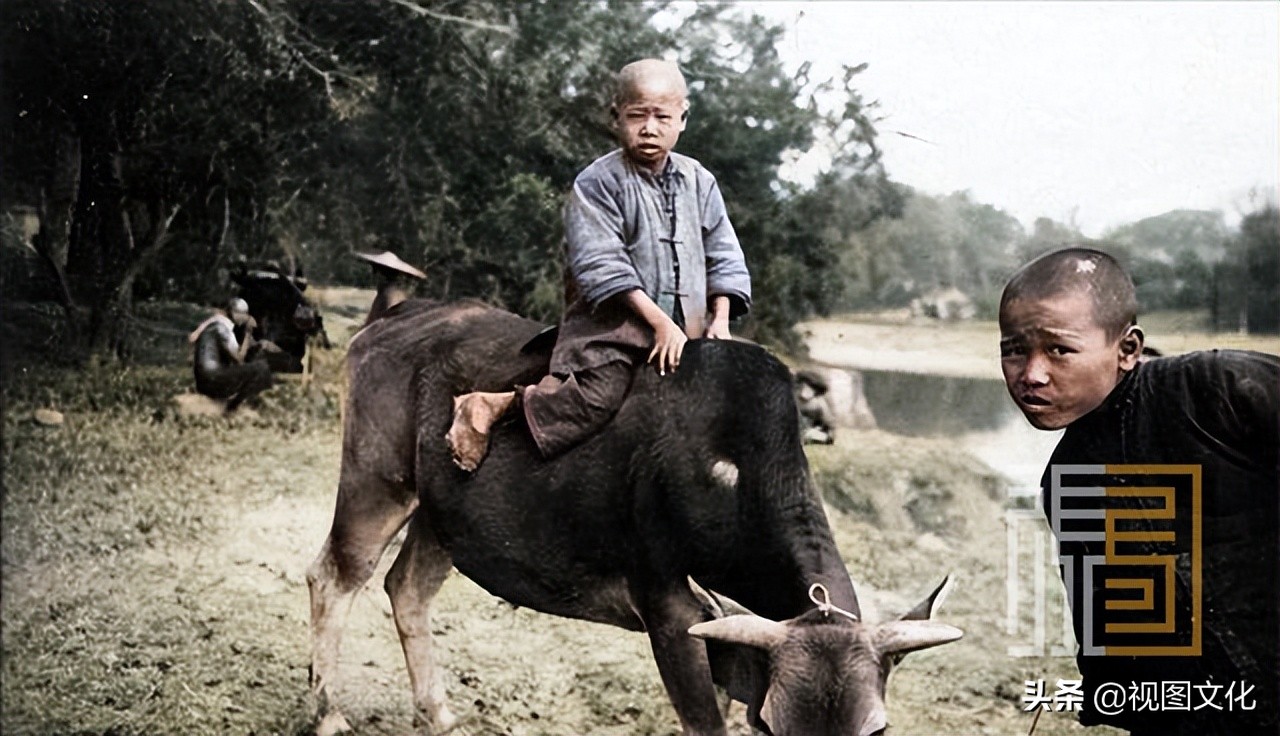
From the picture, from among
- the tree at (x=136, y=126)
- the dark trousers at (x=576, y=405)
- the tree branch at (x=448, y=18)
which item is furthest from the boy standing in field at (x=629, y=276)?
the tree at (x=136, y=126)

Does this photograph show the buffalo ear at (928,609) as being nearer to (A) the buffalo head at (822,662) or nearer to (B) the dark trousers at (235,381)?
(A) the buffalo head at (822,662)

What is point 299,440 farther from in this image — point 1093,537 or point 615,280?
point 1093,537

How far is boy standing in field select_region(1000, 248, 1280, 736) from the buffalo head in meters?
0.79

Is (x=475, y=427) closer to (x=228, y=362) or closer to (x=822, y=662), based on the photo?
(x=228, y=362)

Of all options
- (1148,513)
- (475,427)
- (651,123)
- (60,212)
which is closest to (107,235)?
(60,212)

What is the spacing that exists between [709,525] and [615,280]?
0.76m

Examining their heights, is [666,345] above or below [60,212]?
below

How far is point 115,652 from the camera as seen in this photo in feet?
12.8

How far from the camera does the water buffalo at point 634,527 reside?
3.12 meters

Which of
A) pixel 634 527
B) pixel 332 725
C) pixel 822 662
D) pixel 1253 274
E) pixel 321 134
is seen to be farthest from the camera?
pixel 321 134

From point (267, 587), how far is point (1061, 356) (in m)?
2.58

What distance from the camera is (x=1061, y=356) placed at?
3588 millimetres

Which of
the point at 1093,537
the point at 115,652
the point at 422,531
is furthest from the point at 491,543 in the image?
the point at 1093,537

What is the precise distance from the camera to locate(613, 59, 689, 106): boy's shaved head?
3635 mm
